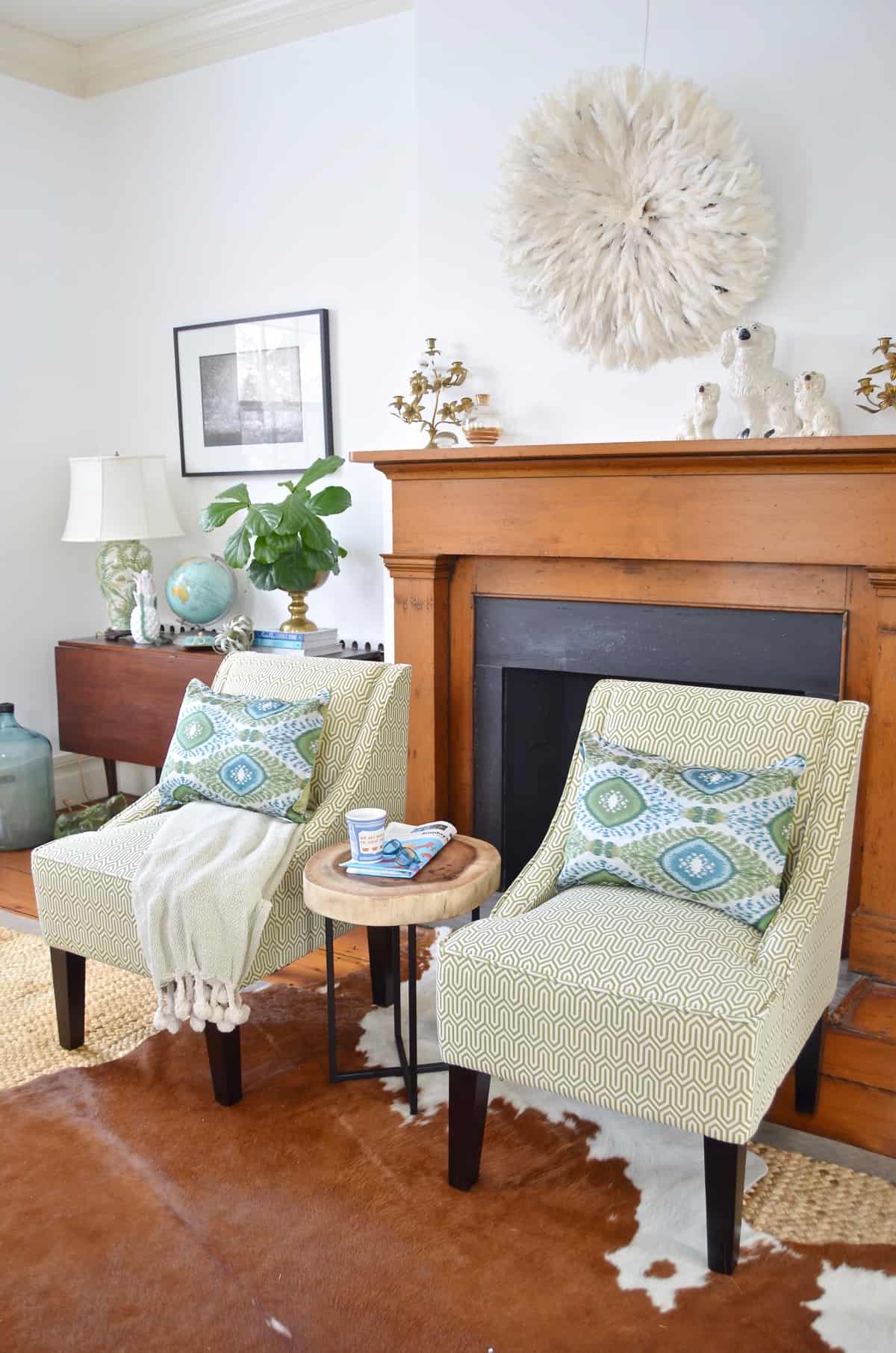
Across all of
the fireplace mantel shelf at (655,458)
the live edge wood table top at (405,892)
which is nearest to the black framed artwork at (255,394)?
the fireplace mantel shelf at (655,458)

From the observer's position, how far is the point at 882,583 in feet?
8.37

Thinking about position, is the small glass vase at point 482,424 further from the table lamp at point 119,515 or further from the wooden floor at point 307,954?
the wooden floor at point 307,954

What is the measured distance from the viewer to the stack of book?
352 cm

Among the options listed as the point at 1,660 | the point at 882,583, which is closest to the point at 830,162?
the point at 882,583

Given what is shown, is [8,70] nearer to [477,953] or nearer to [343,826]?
[343,826]

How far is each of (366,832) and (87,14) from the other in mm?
3238

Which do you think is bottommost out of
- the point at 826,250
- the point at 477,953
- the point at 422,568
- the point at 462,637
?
the point at 477,953

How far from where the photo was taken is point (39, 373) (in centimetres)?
407

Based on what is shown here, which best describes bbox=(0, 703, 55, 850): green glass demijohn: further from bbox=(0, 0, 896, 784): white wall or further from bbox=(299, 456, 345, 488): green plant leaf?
bbox=(299, 456, 345, 488): green plant leaf

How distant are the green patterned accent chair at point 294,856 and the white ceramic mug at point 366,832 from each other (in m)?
0.24

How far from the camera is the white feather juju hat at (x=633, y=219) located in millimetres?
2693

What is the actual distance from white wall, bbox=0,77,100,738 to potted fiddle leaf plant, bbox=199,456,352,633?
3.16 feet

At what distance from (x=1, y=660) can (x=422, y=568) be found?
1.81 m

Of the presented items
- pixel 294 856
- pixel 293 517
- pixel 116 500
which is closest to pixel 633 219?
pixel 293 517
